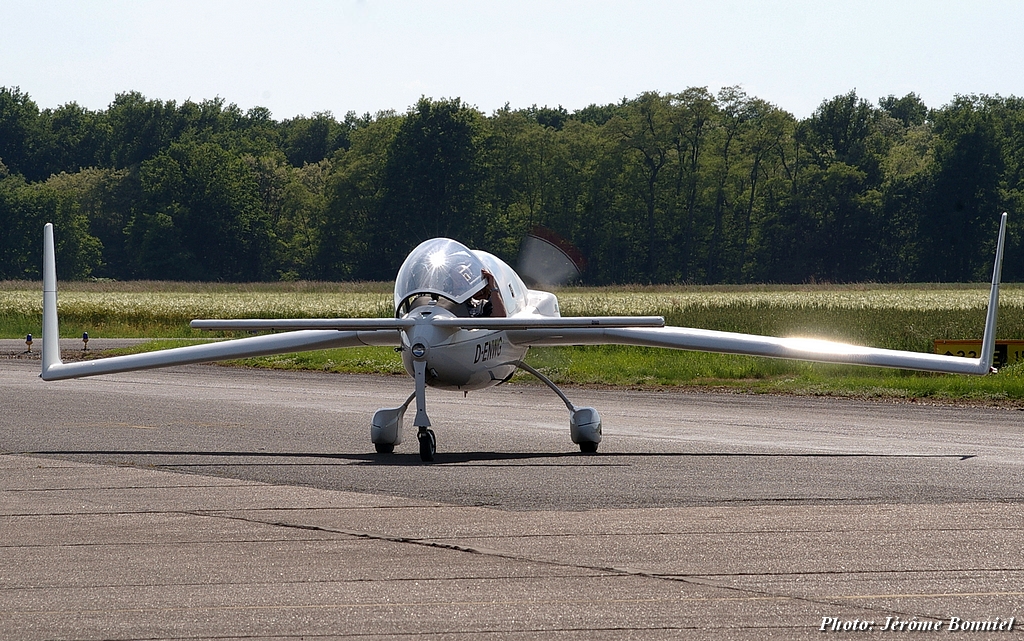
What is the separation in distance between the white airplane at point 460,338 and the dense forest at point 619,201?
293 feet

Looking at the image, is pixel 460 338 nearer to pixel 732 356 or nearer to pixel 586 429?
pixel 586 429

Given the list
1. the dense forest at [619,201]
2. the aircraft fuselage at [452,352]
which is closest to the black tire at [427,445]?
the aircraft fuselage at [452,352]

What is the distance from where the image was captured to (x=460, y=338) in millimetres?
14195

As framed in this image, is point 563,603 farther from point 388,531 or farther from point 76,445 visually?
point 76,445

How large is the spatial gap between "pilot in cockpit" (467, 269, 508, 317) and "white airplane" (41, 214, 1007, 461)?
14 mm

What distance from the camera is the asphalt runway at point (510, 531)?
7.16m

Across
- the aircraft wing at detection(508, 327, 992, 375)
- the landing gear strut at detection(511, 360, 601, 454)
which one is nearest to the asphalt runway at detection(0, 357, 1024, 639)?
the landing gear strut at detection(511, 360, 601, 454)

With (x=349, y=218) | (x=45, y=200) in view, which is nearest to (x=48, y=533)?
(x=349, y=218)

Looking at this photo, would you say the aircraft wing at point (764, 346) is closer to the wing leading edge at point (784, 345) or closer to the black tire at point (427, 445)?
the wing leading edge at point (784, 345)

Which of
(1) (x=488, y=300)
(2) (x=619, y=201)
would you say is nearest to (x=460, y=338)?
(1) (x=488, y=300)

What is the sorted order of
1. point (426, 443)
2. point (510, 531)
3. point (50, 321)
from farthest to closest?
point (50, 321) < point (426, 443) < point (510, 531)

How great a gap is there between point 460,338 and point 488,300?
0.90 m

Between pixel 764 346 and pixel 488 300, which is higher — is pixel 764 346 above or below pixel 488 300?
below

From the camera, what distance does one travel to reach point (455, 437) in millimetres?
18078
